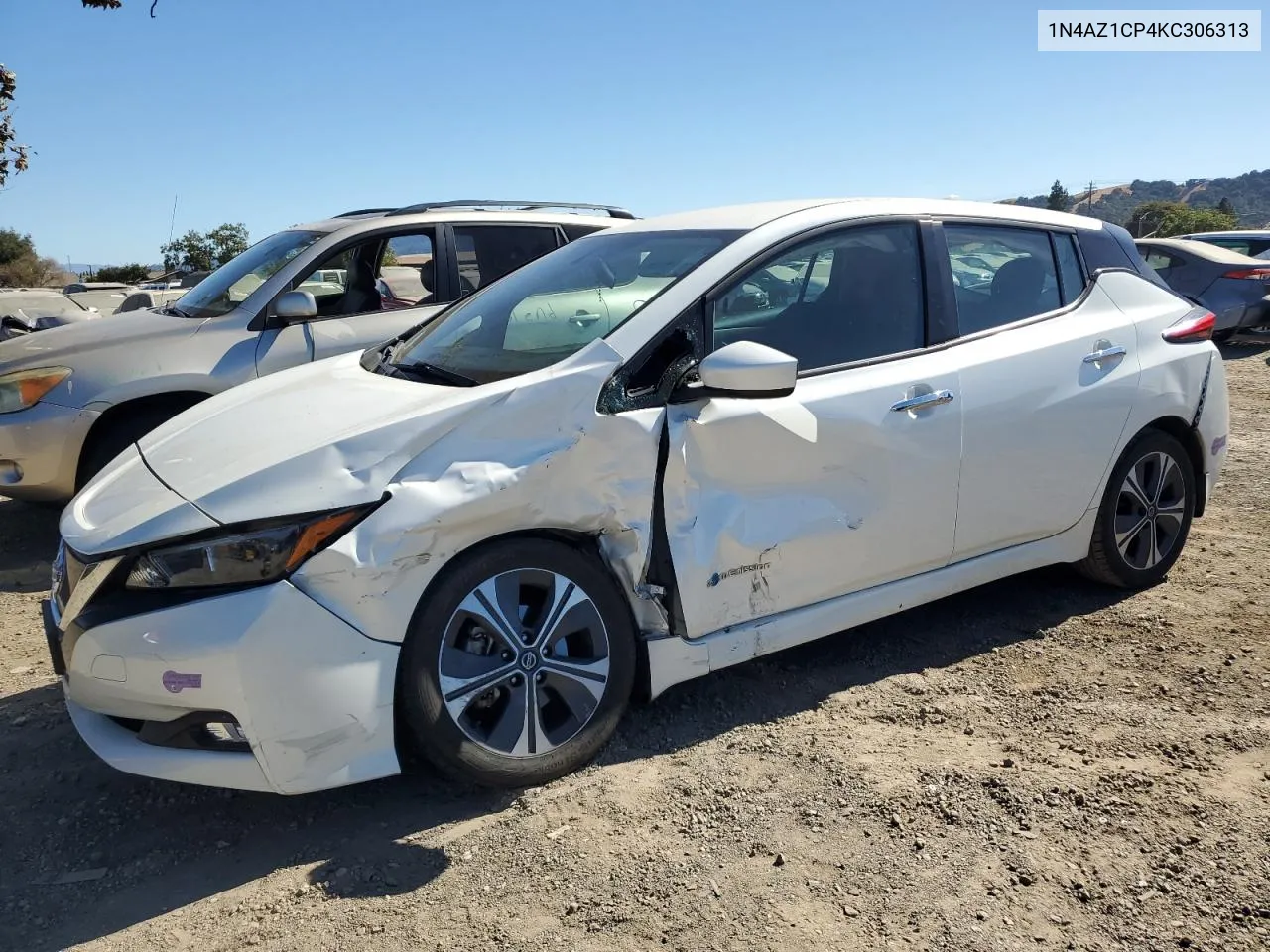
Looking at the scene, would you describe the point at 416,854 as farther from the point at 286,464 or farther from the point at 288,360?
the point at 288,360

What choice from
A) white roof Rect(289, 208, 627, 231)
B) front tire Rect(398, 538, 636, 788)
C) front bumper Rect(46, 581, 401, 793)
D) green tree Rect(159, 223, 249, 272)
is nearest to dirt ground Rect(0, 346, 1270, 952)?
front tire Rect(398, 538, 636, 788)

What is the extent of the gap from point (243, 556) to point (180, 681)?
0.36m

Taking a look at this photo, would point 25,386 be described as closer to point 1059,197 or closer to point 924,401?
point 924,401

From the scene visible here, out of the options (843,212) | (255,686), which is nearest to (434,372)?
(255,686)

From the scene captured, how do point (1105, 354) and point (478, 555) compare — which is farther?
point (1105, 354)

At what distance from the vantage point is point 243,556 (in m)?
2.76

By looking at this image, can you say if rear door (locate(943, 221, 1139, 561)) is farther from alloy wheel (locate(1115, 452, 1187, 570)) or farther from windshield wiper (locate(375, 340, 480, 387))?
windshield wiper (locate(375, 340, 480, 387))

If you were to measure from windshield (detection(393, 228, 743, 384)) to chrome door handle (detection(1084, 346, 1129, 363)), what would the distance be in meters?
1.62

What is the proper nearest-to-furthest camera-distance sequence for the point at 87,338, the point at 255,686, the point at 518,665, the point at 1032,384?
the point at 255,686
the point at 518,665
the point at 1032,384
the point at 87,338

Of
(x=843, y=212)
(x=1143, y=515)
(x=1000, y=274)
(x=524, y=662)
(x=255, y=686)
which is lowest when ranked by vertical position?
(x=1143, y=515)

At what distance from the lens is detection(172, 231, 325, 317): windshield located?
6.20 metres

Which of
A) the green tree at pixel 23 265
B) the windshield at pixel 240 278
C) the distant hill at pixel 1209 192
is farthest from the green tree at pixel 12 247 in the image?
the distant hill at pixel 1209 192

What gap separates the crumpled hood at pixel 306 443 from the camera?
284 cm

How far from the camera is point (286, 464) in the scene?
2922 millimetres
